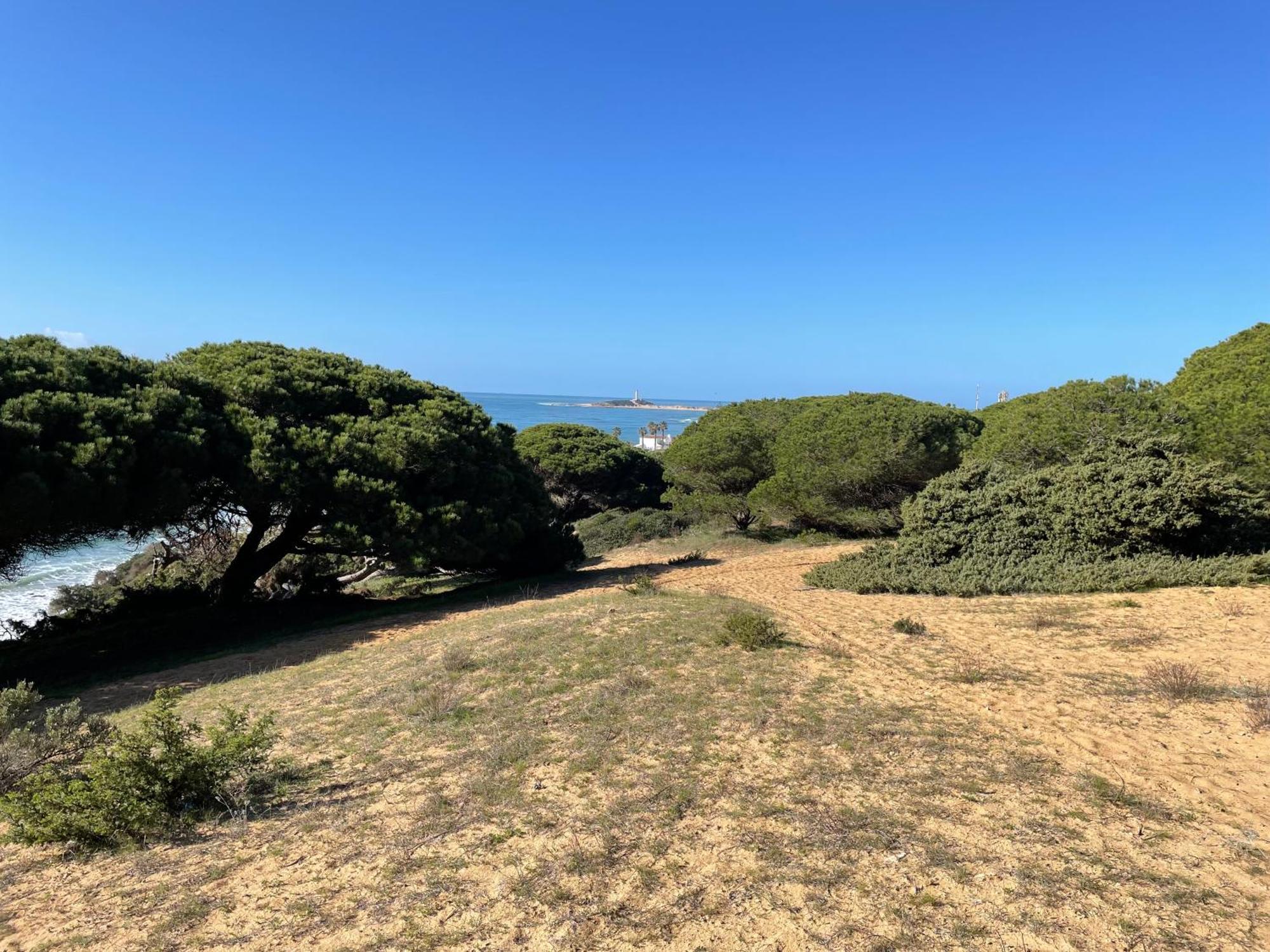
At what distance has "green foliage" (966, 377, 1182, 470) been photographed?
15.1m

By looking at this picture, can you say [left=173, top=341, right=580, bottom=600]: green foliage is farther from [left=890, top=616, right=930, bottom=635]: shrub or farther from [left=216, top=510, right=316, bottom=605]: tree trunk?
[left=890, top=616, right=930, bottom=635]: shrub

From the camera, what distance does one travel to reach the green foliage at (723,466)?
24000 mm

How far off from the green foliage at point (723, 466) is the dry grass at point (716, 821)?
632 inches

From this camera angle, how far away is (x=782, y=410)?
28.3 meters

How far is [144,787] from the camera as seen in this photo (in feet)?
14.7

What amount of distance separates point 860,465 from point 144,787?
19107 millimetres

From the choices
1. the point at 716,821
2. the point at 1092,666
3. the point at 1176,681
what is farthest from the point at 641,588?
the point at 716,821

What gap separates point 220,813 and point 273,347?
13.4 meters

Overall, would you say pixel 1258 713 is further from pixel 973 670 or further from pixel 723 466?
pixel 723 466

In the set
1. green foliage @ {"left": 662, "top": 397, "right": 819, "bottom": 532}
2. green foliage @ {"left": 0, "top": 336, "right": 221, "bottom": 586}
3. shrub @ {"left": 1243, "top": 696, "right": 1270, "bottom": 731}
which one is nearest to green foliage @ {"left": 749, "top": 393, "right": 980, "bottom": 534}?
green foliage @ {"left": 662, "top": 397, "right": 819, "bottom": 532}

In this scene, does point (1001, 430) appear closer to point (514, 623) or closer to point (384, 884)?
point (514, 623)

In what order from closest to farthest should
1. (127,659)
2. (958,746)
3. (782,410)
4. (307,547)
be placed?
(958,746) < (127,659) < (307,547) < (782,410)

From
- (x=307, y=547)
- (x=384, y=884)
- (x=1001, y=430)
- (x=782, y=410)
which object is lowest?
(x=384, y=884)

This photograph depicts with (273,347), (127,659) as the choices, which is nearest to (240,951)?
(127,659)
